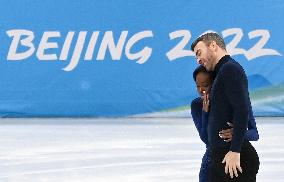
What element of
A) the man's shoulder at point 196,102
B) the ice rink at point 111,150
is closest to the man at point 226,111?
the man's shoulder at point 196,102

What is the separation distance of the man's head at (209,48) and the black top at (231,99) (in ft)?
0.10

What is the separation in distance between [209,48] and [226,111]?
0.29 meters

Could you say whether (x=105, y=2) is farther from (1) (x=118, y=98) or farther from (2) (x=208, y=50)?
(2) (x=208, y=50)

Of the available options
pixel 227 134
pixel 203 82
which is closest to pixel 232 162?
pixel 227 134

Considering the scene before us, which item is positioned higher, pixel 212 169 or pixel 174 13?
pixel 174 13

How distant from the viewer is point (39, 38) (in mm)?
12250

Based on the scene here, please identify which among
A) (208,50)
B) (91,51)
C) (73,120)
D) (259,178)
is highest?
(91,51)

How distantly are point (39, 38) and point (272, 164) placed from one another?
19.7 feet

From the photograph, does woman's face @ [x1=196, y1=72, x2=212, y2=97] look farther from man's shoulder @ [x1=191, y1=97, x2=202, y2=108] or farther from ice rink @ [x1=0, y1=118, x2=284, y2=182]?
ice rink @ [x1=0, y1=118, x2=284, y2=182]

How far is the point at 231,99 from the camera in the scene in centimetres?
314

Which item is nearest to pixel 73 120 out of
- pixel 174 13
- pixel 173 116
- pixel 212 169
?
pixel 173 116

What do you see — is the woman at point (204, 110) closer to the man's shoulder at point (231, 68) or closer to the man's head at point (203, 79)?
the man's head at point (203, 79)

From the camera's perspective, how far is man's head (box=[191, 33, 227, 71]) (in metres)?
3.18

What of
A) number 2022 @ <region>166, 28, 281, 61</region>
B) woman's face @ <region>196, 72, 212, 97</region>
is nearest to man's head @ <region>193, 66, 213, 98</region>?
woman's face @ <region>196, 72, 212, 97</region>
